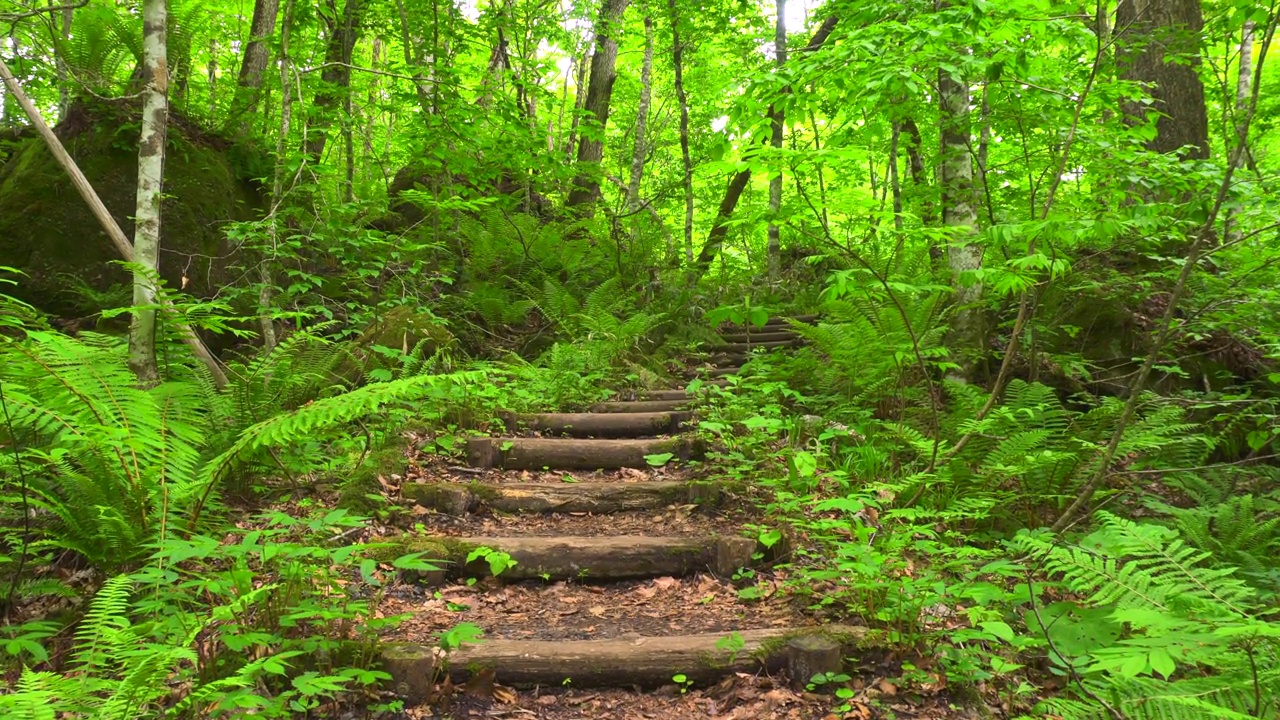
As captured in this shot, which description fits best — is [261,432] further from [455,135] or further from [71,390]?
[455,135]

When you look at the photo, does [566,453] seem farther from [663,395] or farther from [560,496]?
[663,395]

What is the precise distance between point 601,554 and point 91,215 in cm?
619

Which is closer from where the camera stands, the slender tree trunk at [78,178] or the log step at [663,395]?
the slender tree trunk at [78,178]

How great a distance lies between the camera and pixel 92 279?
5.71m

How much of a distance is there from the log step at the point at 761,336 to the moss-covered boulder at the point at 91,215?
610 cm

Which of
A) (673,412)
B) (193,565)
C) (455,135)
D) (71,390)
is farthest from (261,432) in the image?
(455,135)

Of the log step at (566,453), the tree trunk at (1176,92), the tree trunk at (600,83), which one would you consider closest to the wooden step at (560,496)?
the log step at (566,453)

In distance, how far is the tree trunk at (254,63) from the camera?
6883mm

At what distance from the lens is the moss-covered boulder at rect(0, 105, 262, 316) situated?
5582mm

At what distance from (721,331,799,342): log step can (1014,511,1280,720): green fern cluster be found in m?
6.50

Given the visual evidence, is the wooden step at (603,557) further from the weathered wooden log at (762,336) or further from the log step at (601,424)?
the weathered wooden log at (762,336)

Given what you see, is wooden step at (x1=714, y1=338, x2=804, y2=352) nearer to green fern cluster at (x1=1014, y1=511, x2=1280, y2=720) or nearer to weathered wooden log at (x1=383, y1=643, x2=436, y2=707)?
green fern cluster at (x1=1014, y1=511, x2=1280, y2=720)

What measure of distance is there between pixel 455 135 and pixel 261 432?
12.7 feet

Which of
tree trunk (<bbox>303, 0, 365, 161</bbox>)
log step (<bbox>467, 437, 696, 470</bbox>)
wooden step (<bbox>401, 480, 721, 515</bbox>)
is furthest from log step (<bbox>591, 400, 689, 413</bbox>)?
tree trunk (<bbox>303, 0, 365, 161</bbox>)
